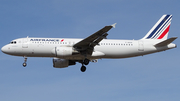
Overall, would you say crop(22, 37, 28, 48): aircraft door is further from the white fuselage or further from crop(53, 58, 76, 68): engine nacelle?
crop(53, 58, 76, 68): engine nacelle

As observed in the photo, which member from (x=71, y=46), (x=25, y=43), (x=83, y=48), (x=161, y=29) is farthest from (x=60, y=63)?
(x=161, y=29)

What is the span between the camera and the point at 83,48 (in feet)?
135

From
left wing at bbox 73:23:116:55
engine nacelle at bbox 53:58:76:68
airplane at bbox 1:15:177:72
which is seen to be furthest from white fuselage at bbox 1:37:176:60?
engine nacelle at bbox 53:58:76:68

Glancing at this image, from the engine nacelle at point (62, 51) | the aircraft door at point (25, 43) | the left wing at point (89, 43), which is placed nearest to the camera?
the left wing at point (89, 43)

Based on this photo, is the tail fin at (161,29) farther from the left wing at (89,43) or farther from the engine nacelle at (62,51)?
the engine nacelle at (62,51)

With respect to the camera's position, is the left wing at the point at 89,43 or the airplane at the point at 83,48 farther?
the airplane at the point at 83,48

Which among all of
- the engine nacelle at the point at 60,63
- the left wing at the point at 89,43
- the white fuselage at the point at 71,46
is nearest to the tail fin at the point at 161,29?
the white fuselage at the point at 71,46

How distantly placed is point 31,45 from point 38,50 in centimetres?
114

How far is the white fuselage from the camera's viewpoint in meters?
41.1

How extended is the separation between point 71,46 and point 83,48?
4.84 feet

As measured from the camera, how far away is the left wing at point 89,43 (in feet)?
125

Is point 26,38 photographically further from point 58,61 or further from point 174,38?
point 174,38

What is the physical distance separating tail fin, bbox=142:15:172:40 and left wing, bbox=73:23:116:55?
8.33 meters

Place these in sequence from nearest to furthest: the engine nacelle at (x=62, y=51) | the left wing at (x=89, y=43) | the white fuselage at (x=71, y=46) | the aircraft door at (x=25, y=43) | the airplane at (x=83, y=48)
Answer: the left wing at (x=89, y=43) → the engine nacelle at (x=62, y=51) → the airplane at (x=83, y=48) → the white fuselage at (x=71, y=46) → the aircraft door at (x=25, y=43)
